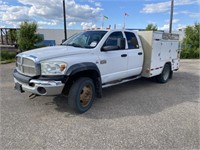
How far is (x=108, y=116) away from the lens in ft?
13.3

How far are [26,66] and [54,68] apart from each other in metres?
0.77

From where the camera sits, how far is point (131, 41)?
5676mm

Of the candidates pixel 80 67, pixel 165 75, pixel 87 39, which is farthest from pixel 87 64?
pixel 165 75

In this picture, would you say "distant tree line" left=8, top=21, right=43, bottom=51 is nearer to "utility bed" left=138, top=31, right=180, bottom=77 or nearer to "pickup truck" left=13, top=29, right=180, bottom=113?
"pickup truck" left=13, top=29, right=180, bottom=113

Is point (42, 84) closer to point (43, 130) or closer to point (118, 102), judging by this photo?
point (43, 130)

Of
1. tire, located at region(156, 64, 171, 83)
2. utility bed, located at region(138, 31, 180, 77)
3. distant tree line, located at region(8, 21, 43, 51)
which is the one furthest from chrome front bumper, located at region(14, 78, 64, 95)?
distant tree line, located at region(8, 21, 43, 51)

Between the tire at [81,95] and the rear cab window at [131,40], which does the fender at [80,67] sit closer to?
the tire at [81,95]

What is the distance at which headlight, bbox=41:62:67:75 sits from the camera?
3.72 meters

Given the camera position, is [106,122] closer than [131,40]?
Yes

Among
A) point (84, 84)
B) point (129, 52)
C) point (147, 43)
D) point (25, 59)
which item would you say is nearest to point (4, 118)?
point (25, 59)

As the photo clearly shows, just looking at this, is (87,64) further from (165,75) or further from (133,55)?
(165,75)

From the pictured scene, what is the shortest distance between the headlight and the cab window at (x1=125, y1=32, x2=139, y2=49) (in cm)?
251

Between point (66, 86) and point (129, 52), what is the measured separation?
2.30 m

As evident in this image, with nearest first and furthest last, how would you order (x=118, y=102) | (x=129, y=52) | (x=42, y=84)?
1. (x=42, y=84)
2. (x=118, y=102)
3. (x=129, y=52)
